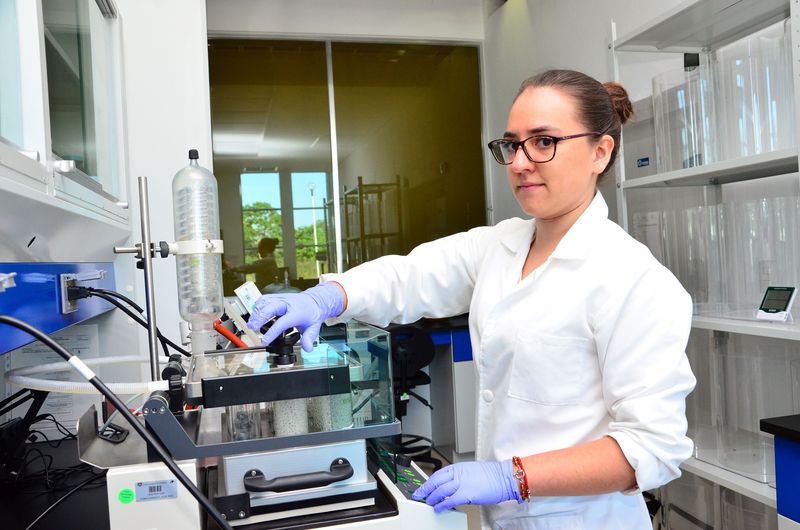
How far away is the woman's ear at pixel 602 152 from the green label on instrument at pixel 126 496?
917mm

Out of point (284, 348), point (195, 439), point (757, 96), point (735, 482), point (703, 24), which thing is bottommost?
point (735, 482)

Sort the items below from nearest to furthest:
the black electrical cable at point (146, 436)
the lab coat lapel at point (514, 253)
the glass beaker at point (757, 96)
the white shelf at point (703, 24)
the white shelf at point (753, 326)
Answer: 1. the black electrical cable at point (146, 436)
2. the lab coat lapel at point (514, 253)
3. the white shelf at point (753, 326)
4. the glass beaker at point (757, 96)
5. the white shelf at point (703, 24)

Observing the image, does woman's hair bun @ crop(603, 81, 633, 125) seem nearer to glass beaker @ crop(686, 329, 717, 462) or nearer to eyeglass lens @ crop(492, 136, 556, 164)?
eyeglass lens @ crop(492, 136, 556, 164)

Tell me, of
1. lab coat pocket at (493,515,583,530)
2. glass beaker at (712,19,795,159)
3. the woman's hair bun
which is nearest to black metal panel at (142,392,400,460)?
lab coat pocket at (493,515,583,530)

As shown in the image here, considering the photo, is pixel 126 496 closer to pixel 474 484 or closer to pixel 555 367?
pixel 474 484

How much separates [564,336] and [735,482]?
960 millimetres

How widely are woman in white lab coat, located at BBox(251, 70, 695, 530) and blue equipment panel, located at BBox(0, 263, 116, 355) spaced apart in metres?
0.36

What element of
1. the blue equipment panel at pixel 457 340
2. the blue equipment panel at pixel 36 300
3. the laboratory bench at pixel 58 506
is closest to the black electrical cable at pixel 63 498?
the laboratory bench at pixel 58 506

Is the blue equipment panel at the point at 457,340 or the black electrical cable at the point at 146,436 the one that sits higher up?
the black electrical cable at the point at 146,436

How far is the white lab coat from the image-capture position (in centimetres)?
93

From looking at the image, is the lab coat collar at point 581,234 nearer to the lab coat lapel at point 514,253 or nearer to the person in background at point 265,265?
the lab coat lapel at point 514,253

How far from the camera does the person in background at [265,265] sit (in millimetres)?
3826

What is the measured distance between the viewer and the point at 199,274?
4.33ft

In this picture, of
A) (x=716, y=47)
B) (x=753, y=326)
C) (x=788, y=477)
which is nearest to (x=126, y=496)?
(x=788, y=477)
